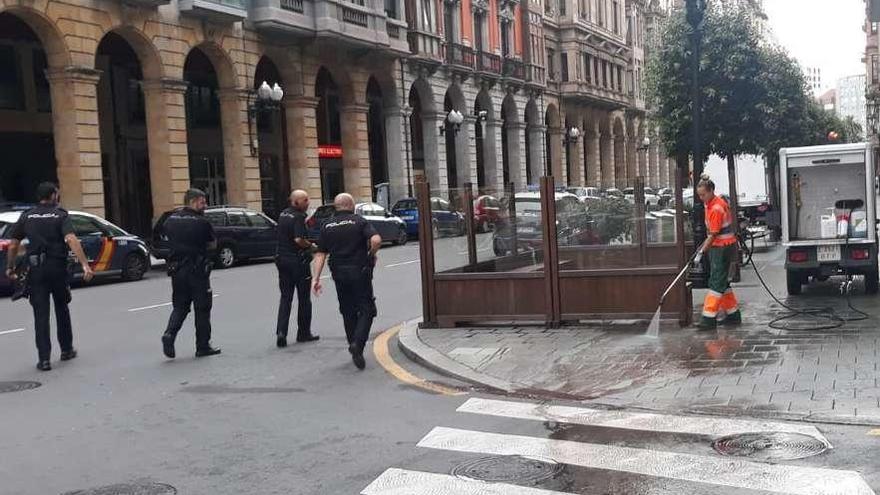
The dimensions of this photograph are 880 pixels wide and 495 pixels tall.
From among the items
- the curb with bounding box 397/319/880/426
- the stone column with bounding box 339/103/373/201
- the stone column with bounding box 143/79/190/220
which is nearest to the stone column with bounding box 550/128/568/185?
the stone column with bounding box 339/103/373/201

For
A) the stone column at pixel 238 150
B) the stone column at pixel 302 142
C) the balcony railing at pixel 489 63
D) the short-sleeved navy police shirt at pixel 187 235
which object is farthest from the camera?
the balcony railing at pixel 489 63

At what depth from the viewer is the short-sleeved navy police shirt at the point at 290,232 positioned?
1024 cm

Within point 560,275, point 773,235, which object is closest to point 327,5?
point 773,235

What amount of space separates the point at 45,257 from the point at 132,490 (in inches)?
194

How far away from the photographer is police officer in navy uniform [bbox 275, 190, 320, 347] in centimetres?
1026

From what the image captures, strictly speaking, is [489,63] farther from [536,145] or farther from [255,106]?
[255,106]

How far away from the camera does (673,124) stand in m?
23.9

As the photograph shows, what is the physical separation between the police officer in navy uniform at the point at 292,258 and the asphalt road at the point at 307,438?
38cm

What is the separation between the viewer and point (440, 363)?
Answer: 8.69 m

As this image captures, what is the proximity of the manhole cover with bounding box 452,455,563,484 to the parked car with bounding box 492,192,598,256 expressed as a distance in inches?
207

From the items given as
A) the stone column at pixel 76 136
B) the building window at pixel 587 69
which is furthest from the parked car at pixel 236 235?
the building window at pixel 587 69

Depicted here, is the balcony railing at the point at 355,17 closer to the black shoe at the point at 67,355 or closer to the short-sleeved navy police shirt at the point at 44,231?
the short-sleeved navy police shirt at the point at 44,231

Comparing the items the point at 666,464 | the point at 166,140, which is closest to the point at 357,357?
the point at 666,464

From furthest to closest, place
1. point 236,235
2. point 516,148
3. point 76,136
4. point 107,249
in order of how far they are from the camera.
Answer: point 516,148 → point 76,136 → point 236,235 → point 107,249
